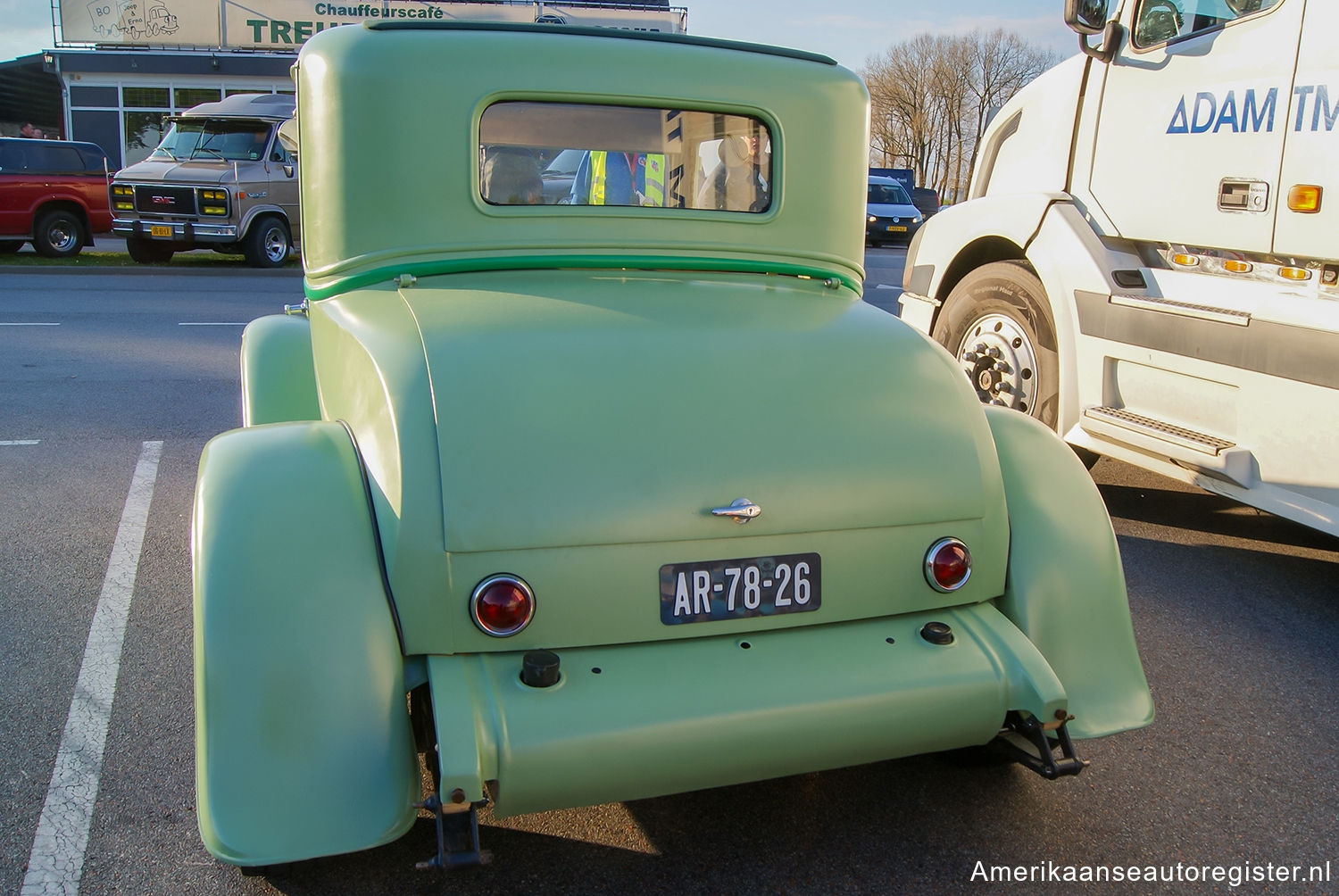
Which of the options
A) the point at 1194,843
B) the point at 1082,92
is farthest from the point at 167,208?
the point at 1194,843

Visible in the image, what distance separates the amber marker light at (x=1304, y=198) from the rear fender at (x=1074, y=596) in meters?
2.00

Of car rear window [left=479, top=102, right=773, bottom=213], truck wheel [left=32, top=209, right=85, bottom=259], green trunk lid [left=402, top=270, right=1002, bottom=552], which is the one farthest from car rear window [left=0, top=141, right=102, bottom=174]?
green trunk lid [left=402, top=270, right=1002, bottom=552]

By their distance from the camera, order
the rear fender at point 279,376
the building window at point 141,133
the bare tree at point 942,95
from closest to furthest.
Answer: the rear fender at point 279,376 < the building window at point 141,133 < the bare tree at point 942,95

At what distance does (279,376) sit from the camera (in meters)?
3.82

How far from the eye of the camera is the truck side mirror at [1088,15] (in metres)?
5.15

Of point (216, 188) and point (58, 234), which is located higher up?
point (216, 188)

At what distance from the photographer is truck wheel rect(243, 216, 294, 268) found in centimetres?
1595

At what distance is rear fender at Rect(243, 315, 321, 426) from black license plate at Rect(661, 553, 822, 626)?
5.60 ft

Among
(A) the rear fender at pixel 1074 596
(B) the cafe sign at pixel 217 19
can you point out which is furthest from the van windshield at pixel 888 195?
(A) the rear fender at pixel 1074 596

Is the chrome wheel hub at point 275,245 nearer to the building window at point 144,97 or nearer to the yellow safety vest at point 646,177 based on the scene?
the yellow safety vest at point 646,177

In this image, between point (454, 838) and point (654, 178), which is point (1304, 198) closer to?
point (654, 178)

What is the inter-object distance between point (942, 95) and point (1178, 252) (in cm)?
4475

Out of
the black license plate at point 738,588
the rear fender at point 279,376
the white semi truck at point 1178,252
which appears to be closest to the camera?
the black license plate at point 738,588

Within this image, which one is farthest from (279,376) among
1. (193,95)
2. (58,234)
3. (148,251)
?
(193,95)
